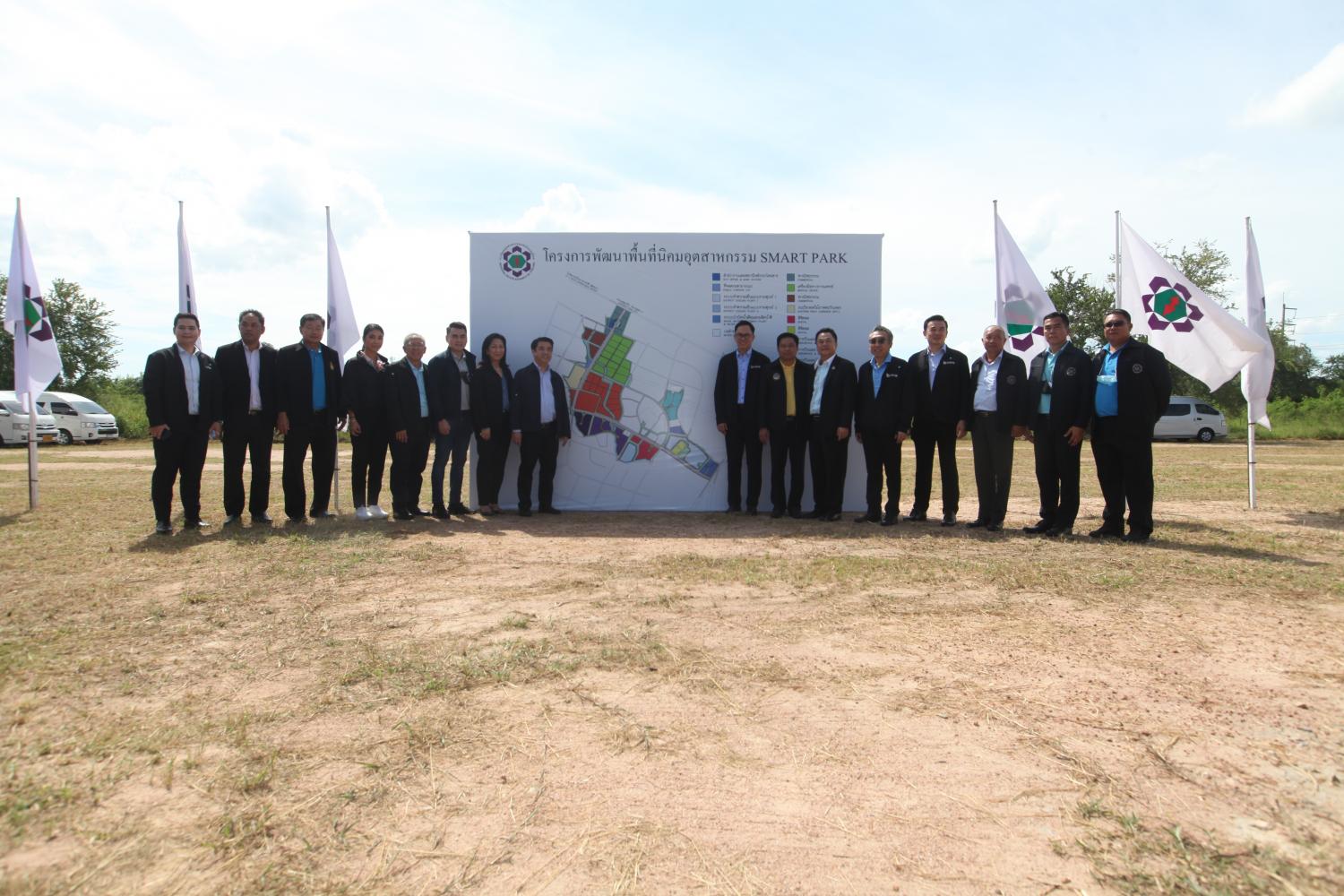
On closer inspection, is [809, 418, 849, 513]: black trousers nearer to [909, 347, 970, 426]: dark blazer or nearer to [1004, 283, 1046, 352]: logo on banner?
[909, 347, 970, 426]: dark blazer

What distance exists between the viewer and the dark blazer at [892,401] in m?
7.62

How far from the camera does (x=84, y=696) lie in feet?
10.1

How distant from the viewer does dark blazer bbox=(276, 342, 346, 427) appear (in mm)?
7590

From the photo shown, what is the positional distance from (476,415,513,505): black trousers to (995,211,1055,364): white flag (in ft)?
17.3

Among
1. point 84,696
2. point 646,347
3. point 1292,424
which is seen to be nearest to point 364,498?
A: point 646,347

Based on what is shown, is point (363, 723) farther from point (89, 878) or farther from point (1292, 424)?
point (1292, 424)

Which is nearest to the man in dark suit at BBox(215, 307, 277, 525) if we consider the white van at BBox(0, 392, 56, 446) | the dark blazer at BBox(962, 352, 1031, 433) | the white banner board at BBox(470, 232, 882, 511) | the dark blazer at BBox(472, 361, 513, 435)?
the dark blazer at BBox(472, 361, 513, 435)

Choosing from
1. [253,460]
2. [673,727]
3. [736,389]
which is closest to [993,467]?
[736,389]

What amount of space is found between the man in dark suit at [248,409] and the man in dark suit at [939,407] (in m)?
5.94

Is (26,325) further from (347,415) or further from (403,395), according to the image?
(403,395)

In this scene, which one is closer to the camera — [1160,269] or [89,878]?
[89,878]

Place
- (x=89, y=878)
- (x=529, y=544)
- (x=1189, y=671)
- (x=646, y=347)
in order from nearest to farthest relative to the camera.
→ (x=89, y=878) → (x=1189, y=671) → (x=529, y=544) → (x=646, y=347)

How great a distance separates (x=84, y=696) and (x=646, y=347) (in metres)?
6.36

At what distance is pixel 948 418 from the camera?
24.6 ft
